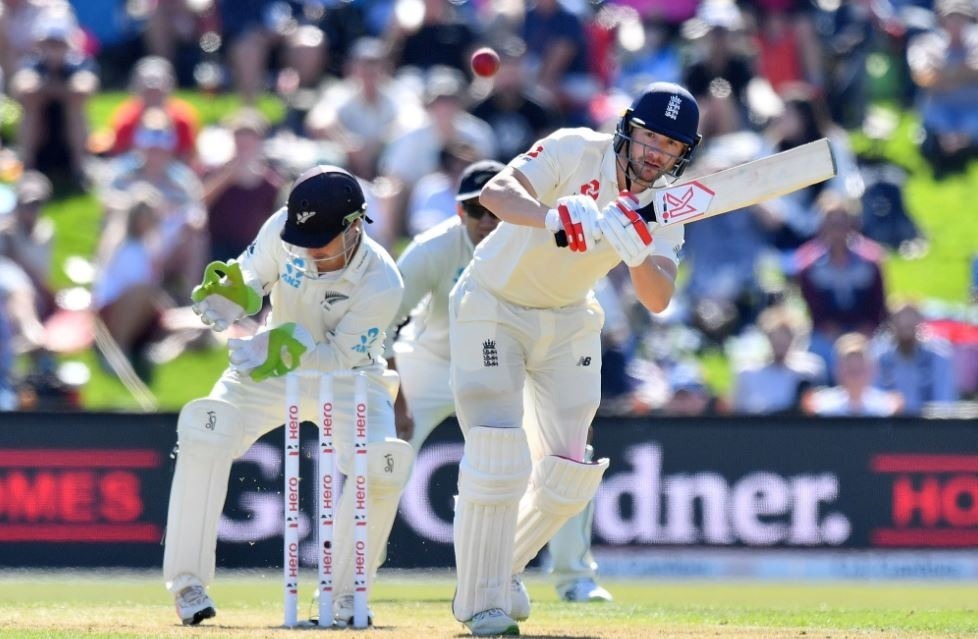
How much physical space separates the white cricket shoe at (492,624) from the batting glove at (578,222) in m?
1.42

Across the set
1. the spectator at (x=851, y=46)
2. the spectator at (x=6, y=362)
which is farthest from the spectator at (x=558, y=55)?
the spectator at (x=6, y=362)

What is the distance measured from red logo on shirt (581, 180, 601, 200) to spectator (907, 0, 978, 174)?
9149mm

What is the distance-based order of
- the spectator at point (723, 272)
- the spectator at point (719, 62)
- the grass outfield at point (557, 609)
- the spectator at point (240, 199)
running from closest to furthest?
1. the grass outfield at point (557, 609)
2. the spectator at point (240, 199)
3. the spectator at point (723, 272)
4. the spectator at point (719, 62)

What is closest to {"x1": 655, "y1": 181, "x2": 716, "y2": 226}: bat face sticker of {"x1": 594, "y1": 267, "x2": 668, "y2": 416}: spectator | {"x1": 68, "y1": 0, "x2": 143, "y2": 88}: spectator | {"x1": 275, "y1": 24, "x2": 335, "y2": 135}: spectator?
{"x1": 594, "y1": 267, "x2": 668, "y2": 416}: spectator

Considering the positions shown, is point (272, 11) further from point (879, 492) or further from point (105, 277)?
point (879, 492)

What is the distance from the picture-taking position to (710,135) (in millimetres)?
14414

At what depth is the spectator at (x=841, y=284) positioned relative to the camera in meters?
12.9

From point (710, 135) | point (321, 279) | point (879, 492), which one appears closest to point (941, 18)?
point (710, 135)

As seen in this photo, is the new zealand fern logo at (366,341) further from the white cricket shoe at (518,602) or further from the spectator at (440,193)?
the spectator at (440,193)

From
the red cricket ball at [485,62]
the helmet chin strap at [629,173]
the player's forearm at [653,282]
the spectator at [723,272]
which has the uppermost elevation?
the red cricket ball at [485,62]

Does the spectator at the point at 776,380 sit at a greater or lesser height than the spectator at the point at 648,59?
lesser

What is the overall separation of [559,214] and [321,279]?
4.06ft

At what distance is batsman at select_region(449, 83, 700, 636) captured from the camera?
6.51m

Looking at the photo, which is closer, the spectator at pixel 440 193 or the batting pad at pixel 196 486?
the batting pad at pixel 196 486
